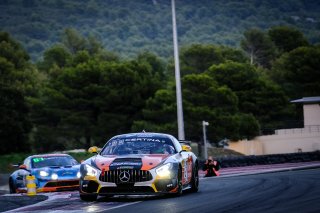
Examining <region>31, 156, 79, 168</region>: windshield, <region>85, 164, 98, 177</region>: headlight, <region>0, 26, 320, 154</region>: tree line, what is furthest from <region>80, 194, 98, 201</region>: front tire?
<region>0, 26, 320, 154</region>: tree line

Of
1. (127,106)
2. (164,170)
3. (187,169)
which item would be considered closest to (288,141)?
(127,106)

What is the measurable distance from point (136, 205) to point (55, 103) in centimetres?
5884

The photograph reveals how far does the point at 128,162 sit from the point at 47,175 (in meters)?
8.16

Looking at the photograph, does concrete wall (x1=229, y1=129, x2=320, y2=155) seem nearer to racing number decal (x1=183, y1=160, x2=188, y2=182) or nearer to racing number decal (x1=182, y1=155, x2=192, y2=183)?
racing number decal (x1=182, y1=155, x2=192, y2=183)

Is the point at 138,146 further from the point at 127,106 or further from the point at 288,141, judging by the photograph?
the point at 288,141

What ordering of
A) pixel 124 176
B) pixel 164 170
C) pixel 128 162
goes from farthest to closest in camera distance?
pixel 164 170, pixel 128 162, pixel 124 176

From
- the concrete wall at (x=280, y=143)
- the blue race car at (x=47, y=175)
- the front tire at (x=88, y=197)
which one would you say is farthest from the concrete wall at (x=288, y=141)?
the front tire at (x=88, y=197)

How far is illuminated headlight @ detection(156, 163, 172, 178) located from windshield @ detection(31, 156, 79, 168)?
9.20m

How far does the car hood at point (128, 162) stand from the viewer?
16594mm

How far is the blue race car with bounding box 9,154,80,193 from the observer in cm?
2433

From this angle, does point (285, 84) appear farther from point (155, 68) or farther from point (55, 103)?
point (55, 103)

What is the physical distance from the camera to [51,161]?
2589 cm

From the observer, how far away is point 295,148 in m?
72.4

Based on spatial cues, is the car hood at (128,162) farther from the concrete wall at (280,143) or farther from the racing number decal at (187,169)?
the concrete wall at (280,143)
